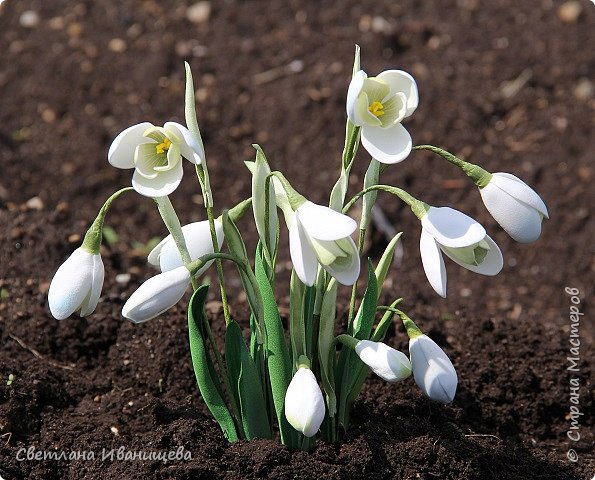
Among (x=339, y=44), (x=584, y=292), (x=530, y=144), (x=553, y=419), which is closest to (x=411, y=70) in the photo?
(x=339, y=44)

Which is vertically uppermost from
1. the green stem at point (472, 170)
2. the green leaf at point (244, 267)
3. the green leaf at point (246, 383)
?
the green stem at point (472, 170)

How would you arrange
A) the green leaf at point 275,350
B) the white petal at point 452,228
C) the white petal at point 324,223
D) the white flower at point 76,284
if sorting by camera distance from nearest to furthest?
the white petal at point 324,223 < the white petal at point 452,228 < the white flower at point 76,284 < the green leaf at point 275,350

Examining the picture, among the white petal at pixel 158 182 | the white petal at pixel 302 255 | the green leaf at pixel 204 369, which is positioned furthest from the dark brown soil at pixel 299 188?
the white petal at pixel 158 182

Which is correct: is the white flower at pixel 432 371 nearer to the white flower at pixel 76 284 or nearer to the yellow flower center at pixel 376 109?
the yellow flower center at pixel 376 109

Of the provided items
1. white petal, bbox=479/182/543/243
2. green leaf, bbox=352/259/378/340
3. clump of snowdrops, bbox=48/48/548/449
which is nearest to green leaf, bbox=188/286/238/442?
clump of snowdrops, bbox=48/48/548/449

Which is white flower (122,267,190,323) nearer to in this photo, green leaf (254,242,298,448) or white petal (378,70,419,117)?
green leaf (254,242,298,448)

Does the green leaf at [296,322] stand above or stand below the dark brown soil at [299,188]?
above

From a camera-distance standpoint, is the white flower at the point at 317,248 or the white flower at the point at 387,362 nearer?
the white flower at the point at 317,248

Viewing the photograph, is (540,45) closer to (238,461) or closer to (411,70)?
(411,70)
